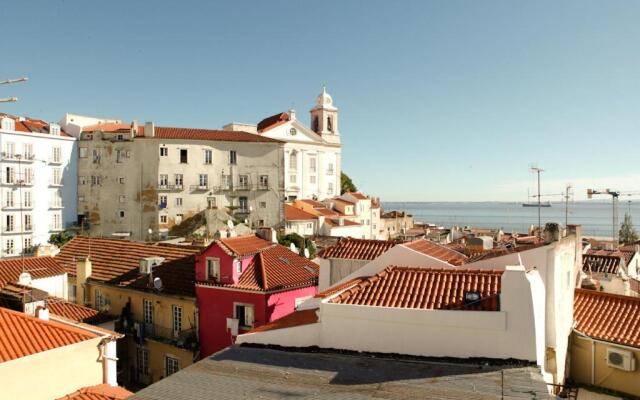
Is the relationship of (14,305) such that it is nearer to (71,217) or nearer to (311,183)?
(71,217)

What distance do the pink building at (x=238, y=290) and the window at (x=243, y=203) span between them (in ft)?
133

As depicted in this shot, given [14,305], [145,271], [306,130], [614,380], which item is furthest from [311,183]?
[614,380]

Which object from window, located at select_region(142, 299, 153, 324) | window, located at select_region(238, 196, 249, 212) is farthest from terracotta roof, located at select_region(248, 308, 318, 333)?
window, located at select_region(238, 196, 249, 212)

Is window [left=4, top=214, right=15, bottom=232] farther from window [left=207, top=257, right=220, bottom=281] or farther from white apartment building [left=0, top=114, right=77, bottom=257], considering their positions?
window [left=207, top=257, right=220, bottom=281]

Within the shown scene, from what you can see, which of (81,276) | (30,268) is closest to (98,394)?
(81,276)

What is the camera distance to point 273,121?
83.1 metres

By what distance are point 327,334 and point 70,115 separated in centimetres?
5840

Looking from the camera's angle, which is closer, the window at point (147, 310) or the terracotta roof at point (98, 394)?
the terracotta roof at point (98, 394)

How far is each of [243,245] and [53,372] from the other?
9473 mm

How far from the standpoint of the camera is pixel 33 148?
169 feet

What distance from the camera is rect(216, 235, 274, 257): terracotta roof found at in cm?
1848

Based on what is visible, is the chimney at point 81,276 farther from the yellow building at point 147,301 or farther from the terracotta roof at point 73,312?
the terracotta roof at point 73,312

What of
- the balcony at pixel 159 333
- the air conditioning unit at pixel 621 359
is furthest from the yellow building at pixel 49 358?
the air conditioning unit at pixel 621 359

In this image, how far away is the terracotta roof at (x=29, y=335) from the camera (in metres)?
10.8
